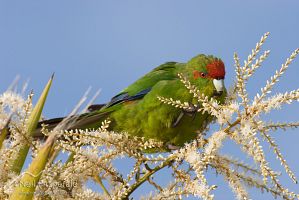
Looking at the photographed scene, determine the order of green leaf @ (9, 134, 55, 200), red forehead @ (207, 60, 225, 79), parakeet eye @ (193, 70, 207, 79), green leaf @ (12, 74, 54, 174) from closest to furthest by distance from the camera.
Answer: green leaf @ (9, 134, 55, 200), green leaf @ (12, 74, 54, 174), red forehead @ (207, 60, 225, 79), parakeet eye @ (193, 70, 207, 79)

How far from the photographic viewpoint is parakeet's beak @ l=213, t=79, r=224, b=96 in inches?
143

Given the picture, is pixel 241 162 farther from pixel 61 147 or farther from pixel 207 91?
pixel 207 91

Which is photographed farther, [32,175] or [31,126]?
[31,126]

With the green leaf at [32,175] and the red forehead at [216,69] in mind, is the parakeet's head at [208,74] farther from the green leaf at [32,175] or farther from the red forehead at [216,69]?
the green leaf at [32,175]

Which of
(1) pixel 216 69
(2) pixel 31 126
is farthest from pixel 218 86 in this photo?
(2) pixel 31 126

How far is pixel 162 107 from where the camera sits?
12.0 feet

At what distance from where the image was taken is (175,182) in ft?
7.09

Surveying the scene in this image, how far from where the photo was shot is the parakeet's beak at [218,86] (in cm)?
363

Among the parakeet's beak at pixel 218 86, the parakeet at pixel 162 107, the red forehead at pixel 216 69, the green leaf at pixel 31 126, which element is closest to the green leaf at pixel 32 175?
the green leaf at pixel 31 126

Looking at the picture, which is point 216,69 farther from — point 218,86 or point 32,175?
point 32,175

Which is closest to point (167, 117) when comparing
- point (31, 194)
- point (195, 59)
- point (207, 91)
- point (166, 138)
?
point (166, 138)

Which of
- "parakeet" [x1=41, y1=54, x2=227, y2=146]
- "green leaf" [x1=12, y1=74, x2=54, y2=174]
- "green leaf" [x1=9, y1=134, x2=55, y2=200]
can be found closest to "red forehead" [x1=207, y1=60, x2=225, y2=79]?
"parakeet" [x1=41, y1=54, x2=227, y2=146]

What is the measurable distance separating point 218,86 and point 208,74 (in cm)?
22

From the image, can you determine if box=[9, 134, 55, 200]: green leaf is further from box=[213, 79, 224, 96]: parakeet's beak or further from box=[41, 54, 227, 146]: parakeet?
box=[213, 79, 224, 96]: parakeet's beak
